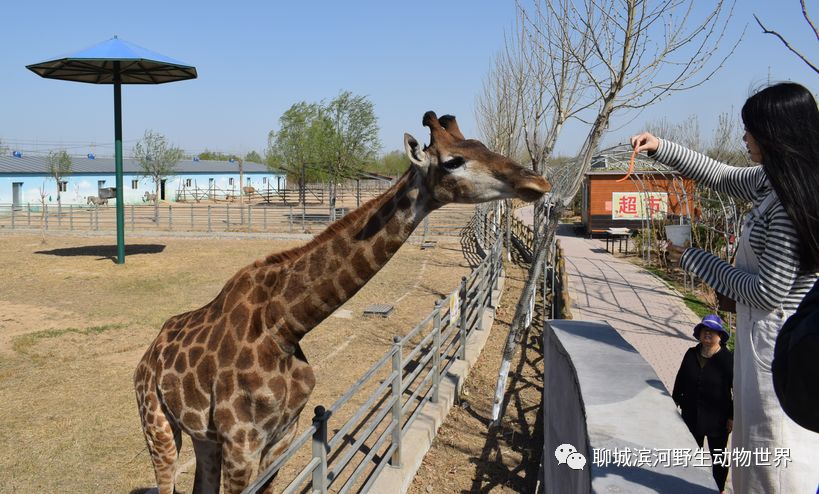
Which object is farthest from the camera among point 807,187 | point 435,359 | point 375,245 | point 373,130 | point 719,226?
point 373,130

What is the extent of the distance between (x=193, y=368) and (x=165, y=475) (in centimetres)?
79

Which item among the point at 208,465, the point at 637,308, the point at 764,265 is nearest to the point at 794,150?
the point at 764,265

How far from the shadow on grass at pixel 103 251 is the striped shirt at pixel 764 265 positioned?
1781cm

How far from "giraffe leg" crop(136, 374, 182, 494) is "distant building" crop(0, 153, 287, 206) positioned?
3482cm

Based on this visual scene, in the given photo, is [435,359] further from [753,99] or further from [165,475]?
[753,99]

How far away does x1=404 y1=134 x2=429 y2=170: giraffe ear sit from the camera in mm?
2754

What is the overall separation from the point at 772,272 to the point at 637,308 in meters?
10.4

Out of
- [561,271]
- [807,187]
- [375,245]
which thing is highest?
[807,187]

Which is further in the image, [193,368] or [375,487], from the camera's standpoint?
[375,487]

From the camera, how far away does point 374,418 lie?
15.6 feet

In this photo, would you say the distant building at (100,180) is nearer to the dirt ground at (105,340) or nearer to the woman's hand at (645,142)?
the dirt ground at (105,340)

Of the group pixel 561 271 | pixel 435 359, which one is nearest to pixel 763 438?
pixel 435 359

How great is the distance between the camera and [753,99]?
6.50ft

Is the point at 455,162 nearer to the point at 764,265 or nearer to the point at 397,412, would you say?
the point at 764,265
